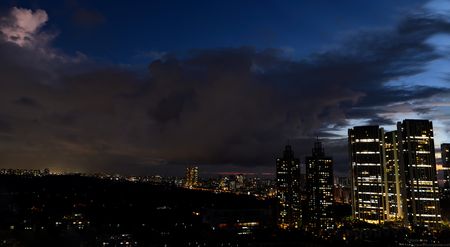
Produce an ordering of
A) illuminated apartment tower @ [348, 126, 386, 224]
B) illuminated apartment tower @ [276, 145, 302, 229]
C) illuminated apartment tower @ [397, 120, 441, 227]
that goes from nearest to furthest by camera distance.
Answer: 1. illuminated apartment tower @ [397, 120, 441, 227]
2. illuminated apartment tower @ [348, 126, 386, 224]
3. illuminated apartment tower @ [276, 145, 302, 229]

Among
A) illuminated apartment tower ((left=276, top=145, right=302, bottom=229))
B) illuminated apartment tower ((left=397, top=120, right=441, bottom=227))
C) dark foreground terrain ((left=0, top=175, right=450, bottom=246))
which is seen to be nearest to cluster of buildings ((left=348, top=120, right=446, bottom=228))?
illuminated apartment tower ((left=397, top=120, right=441, bottom=227))

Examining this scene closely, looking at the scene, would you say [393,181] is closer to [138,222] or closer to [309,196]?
→ [309,196]

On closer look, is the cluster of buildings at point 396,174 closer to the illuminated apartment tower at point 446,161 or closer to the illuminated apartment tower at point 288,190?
the illuminated apartment tower at point 288,190

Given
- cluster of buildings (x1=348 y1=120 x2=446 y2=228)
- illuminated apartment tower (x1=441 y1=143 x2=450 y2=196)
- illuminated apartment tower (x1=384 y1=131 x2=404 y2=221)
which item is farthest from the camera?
illuminated apartment tower (x1=441 y1=143 x2=450 y2=196)

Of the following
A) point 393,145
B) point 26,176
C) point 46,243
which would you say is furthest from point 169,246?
point 26,176

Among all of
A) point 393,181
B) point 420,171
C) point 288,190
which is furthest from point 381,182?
point 288,190

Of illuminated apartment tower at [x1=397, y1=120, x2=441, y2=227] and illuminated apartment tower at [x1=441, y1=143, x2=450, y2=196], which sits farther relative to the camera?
illuminated apartment tower at [x1=441, y1=143, x2=450, y2=196]

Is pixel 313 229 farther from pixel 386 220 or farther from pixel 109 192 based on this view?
pixel 109 192

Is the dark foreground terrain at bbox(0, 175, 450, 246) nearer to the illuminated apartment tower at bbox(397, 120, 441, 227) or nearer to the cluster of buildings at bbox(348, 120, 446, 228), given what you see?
the cluster of buildings at bbox(348, 120, 446, 228)
